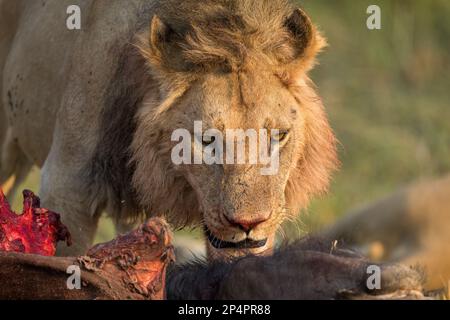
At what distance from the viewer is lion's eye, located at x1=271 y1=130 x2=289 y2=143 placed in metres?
4.58

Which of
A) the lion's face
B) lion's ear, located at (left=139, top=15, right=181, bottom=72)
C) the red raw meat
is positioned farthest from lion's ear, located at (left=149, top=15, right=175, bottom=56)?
the red raw meat

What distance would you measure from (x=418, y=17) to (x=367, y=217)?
6993mm

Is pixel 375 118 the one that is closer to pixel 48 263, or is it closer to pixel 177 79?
pixel 177 79

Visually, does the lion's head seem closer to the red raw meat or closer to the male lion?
the male lion

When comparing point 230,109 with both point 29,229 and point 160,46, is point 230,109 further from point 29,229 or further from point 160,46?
point 29,229

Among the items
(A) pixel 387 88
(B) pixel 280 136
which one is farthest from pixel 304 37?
(A) pixel 387 88

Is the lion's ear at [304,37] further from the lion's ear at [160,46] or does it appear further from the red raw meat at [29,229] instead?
the red raw meat at [29,229]

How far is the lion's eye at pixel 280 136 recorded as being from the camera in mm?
4577

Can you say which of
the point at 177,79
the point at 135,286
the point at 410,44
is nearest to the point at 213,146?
the point at 177,79

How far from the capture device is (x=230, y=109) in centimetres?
450

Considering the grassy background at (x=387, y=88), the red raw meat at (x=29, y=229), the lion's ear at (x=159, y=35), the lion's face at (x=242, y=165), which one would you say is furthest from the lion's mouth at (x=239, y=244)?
the grassy background at (x=387, y=88)

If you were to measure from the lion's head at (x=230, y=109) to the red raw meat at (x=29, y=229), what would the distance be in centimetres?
74

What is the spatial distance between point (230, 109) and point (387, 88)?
9.74 m
